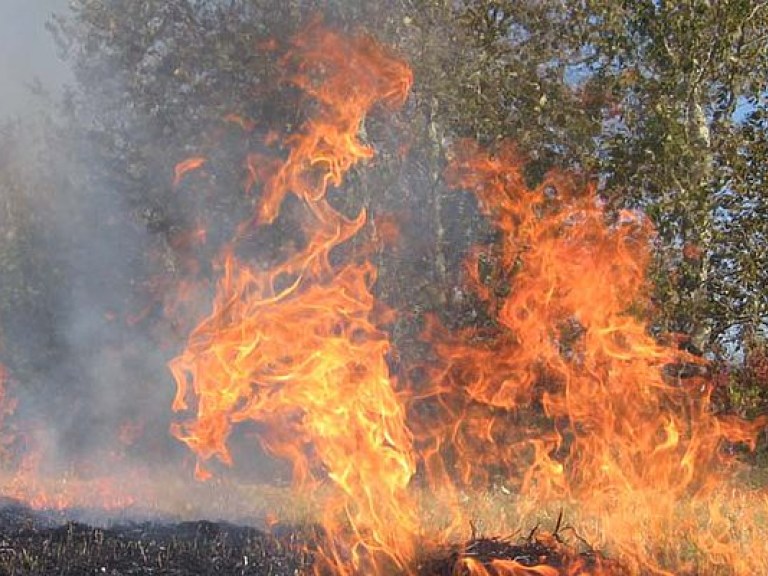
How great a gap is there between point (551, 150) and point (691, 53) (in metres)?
2.40

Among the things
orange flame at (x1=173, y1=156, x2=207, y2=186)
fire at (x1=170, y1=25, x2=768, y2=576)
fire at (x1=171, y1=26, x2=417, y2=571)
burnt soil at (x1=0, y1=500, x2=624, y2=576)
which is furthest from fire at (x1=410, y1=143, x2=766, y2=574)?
orange flame at (x1=173, y1=156, x2=207, y2=186)

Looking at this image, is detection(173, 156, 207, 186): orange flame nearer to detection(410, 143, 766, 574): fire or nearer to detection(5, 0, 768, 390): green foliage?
detection(5, 0, 768, 390): green foliage

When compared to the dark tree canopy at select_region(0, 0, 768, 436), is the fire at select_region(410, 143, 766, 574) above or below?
below

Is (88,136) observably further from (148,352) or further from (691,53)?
(691,53)

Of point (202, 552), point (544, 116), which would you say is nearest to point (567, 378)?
point (544, 116)

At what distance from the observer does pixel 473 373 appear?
13.2 metres

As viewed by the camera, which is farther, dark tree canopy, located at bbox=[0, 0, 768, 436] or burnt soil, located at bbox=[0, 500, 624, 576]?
dark tree canopy, located at bbox=[0, 0, 768, 436]

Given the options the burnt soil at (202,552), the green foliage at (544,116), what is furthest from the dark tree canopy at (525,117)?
the burnt soil at (202,552)

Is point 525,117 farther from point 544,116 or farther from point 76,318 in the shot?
point 76,318

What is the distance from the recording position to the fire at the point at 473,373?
25.6 ft

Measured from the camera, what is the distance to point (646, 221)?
12.7m

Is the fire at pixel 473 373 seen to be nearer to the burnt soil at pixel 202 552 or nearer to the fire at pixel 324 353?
the fire at pixel 324 353

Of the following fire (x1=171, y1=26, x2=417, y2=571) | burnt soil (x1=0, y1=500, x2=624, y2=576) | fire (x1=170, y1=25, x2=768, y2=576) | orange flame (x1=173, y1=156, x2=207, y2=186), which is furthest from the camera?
orange flame (x1=173, y1=156, x2=207, y2=186)

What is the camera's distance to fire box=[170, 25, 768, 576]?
7809mm
